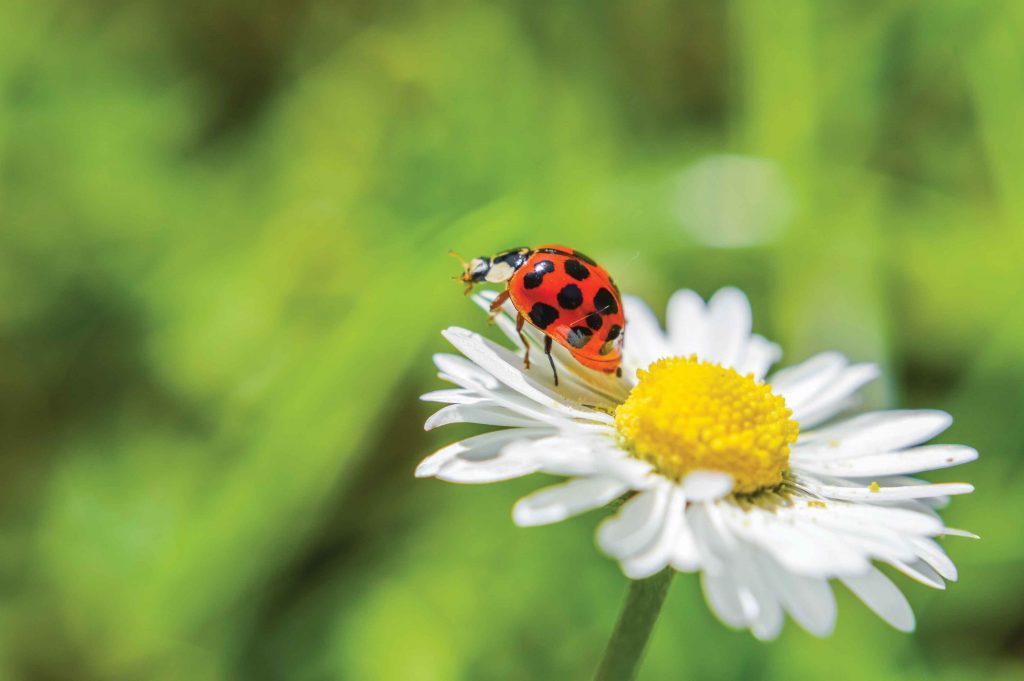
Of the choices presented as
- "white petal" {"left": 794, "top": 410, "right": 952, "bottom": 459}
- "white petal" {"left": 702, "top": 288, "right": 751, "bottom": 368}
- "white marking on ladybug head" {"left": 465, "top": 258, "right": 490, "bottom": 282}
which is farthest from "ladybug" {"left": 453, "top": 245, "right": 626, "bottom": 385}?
"white petal" {"left": 794, "top": 410, "right": 952, "bottom": 459}

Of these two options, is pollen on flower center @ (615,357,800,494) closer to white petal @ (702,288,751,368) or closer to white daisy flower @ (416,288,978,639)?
white daisy flower @ (416,288,978,639)

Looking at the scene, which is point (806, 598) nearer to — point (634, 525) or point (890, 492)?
point (634, 525)

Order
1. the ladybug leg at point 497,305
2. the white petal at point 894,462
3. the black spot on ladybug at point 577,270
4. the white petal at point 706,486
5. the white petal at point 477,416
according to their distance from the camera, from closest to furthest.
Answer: the white petal at point 706,486 → the white petal at point 477,416 → the white petal at point 894,462 → the black spot on ladybug at point 577,270 → the ladybug leg at point 497,305

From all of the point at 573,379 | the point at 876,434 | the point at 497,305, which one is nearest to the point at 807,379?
the point at 876,434

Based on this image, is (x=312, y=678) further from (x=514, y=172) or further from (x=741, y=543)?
(x=514, y=172)

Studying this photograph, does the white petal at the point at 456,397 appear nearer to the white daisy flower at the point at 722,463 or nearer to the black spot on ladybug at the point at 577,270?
the white daisy flower at the point at 722,463

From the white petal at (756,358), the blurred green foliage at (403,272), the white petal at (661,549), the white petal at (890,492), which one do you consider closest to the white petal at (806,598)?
the white petal at (661,549)
